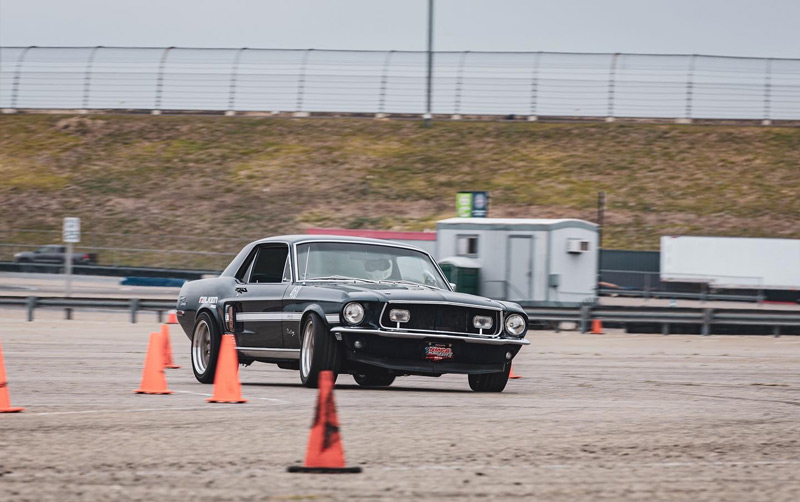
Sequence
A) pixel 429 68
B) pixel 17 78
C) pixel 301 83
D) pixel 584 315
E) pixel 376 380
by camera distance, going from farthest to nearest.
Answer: pixel 17 78
pixel 301 83
pixel 429 68
pixel 584 315
pixel 376 380

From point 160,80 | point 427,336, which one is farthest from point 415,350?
point 160,80

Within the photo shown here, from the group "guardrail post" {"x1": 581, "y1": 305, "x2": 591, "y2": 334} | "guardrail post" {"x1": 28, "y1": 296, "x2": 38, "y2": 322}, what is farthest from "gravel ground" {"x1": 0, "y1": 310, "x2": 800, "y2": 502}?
"guardrail post" {"x1": 28, "y1": 296, "x2": 38, "y2": 322}

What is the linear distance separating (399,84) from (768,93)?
57.3 ft

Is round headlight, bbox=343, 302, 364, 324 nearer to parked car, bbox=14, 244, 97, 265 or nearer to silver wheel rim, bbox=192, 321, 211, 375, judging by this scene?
silver wheel rim, bbox=192, 321, 211, 375

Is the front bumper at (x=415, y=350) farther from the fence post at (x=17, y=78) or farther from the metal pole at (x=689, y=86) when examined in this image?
the fence post at (x=17, y=78)

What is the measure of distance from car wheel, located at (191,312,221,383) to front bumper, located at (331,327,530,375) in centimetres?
207

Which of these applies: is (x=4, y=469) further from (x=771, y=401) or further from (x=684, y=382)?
(x=684, y=382)

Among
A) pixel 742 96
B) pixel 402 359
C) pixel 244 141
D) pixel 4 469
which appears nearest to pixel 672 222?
pixel 742 96

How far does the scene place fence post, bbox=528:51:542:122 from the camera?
5903cm

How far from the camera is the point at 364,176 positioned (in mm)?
54719

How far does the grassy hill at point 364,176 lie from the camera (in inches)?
1928

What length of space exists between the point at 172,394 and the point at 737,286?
3470 cm

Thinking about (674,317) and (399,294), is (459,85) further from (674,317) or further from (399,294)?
(399,294)

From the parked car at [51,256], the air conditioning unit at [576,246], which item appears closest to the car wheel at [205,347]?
the air conditioning unit at [576,246]
